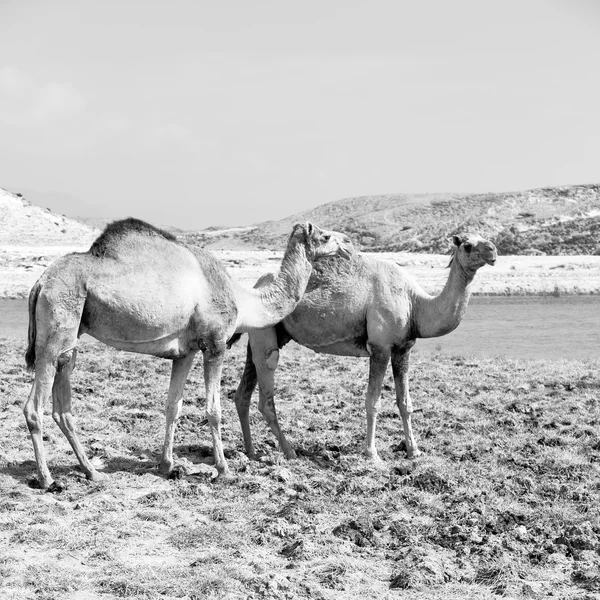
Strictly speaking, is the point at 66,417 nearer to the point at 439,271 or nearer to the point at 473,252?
the point at 473,252

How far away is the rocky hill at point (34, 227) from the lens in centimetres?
4891

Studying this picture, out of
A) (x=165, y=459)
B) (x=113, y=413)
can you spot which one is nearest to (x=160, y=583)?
(x=165, y=459)

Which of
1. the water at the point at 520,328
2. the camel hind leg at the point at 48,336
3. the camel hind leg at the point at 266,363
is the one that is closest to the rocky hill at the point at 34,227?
the water at the point at 520,328

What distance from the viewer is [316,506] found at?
7.90 m

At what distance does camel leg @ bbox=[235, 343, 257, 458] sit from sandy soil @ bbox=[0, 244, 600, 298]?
2394cm

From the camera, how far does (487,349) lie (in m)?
22.4

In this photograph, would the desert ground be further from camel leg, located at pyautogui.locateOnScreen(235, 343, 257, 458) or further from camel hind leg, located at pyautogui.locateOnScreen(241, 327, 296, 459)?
camel hind leg, located at pyautogui.locateOnScreen(241, 327, 296, 459)

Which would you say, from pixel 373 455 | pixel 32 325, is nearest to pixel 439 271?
pixel 373 455

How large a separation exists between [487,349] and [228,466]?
1440cm

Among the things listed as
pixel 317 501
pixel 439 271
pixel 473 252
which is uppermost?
pixel 473 252

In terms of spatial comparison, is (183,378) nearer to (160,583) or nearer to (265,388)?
(265,388)

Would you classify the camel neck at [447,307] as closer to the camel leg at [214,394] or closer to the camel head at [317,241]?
the camel head at [317,241]

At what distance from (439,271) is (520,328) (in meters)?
11.5

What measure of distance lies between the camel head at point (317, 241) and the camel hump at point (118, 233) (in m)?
1.39
